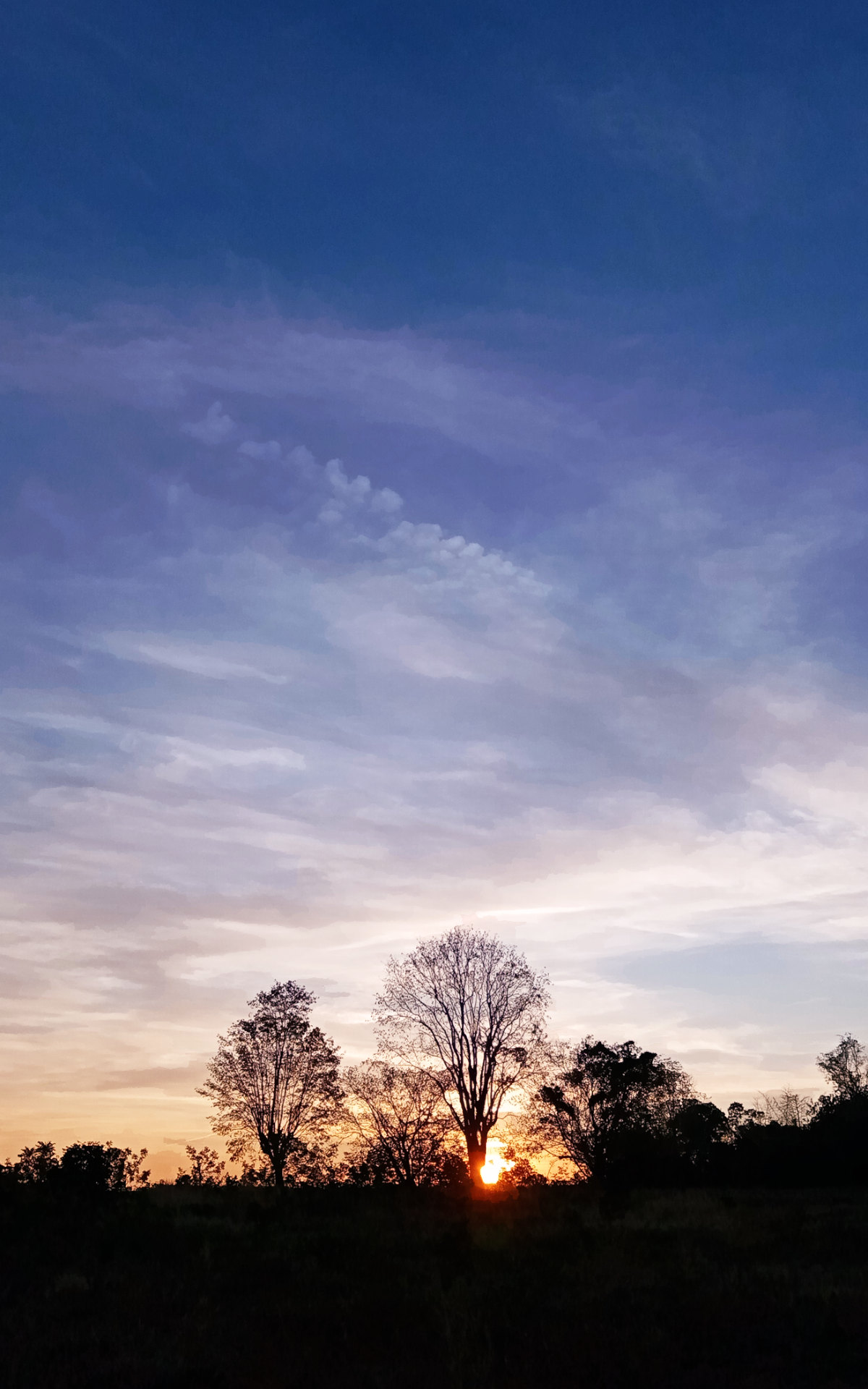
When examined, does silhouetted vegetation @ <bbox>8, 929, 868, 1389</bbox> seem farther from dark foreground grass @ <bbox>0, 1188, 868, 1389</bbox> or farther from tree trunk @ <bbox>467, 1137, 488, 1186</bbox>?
tree trunk @ <bbox>467, 1137, 488, 1186</bbox>

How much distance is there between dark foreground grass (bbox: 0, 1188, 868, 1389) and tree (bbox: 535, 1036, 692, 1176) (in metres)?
37.2

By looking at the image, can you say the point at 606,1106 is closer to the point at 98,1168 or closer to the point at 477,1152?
the point at 477,1152

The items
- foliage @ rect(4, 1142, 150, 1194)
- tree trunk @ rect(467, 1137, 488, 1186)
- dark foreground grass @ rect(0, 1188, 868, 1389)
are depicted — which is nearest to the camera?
dark foreground grass @ rect(0, 1188, 868, 1389)

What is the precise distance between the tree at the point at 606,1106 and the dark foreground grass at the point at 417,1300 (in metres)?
37.2

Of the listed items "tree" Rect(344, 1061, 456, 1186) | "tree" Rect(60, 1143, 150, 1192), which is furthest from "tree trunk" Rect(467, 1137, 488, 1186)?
"tree" Rect(60, 1143, 150, 1192)

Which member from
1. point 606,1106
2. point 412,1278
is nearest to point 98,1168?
point 412,1278

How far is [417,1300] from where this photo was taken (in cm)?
1672

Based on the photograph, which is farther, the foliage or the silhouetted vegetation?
the foliage

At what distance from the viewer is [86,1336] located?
564 inches

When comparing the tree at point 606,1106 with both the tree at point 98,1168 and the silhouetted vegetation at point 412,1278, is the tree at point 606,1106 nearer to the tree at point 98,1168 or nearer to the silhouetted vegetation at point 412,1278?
the silhouetted vegetation at point 412,1278

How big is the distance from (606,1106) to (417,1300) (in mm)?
55506

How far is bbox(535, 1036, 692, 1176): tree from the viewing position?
62.1m

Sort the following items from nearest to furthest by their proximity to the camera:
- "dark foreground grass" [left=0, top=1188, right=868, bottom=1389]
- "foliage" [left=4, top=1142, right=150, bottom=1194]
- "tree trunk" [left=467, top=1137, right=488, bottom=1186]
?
"dark foreground grass" [left=0, top=1188, right=868, bottom=1389] < "foliage" [left=4, top=1142, right=150, bottom=1194] < "tree trunk" [left=467, top=1137, right=488, bottom=1186]

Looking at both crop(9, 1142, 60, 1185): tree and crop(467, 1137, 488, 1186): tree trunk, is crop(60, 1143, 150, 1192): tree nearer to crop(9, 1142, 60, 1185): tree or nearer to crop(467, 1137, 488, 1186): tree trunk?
crop(9, 1142, 60, 1185): tree
